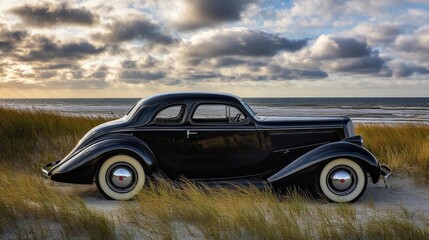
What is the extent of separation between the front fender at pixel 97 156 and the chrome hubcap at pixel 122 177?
0.22m

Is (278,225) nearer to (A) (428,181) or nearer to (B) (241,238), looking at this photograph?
(B) (241,238)

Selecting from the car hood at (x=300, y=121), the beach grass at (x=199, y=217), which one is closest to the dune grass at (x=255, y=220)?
the beach grass at (x=199, y=217)

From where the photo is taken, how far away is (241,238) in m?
5.40

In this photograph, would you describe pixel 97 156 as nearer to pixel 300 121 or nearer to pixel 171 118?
pixel 171 118

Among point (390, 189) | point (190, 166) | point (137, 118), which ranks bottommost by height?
point (390, 189)

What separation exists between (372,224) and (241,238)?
1.60m

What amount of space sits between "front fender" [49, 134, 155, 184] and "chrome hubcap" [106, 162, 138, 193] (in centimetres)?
22

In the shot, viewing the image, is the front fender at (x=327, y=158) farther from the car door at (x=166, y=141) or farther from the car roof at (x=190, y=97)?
the car door at (x=166, y=141)

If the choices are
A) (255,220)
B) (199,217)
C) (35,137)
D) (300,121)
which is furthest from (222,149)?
A: (35,137)

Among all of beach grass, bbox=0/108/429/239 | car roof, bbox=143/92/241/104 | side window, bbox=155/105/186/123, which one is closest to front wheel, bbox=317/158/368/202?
beach grass, bbox=0/108/429/239

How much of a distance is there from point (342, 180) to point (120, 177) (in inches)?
137

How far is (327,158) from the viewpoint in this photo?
24.0ft

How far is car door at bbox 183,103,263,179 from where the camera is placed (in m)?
7.50

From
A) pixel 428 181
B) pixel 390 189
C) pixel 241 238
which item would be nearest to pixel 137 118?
pixel 241 238
